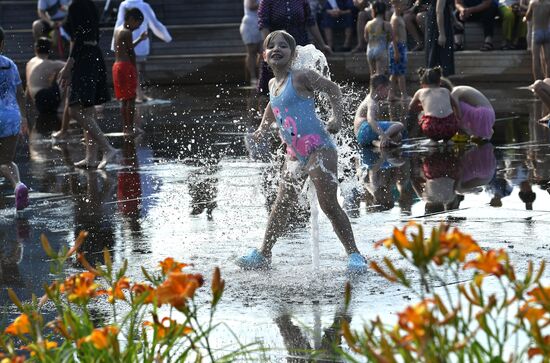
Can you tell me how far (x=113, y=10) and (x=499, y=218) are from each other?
18600mm

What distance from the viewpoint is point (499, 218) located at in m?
9.00

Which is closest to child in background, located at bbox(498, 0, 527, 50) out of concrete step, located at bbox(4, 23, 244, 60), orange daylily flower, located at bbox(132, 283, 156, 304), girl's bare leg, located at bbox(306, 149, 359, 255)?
concrete step, located at bbox(4, 23, 244, 60)

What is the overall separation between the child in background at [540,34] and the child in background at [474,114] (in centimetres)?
531

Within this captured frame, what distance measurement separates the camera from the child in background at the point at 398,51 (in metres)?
18.6

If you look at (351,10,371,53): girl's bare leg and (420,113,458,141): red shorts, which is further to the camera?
(351,10,371,53): girl's bare leg

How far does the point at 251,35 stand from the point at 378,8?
3417 millimetres

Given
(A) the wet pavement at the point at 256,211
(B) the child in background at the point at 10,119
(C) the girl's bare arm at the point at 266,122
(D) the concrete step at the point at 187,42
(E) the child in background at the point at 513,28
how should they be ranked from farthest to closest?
1. (D) the concrete step at the point at 187,42
2. (E) the child in background at the point at 513,28
3. (B) the child in background at the point at 10,119
4. (C) the girl's bare arm at the point at 266,122
5. (A) the wet pavement at the point at 256,211

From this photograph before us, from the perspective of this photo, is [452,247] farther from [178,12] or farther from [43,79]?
[178,12]

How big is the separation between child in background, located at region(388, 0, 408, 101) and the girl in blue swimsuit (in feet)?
36.0

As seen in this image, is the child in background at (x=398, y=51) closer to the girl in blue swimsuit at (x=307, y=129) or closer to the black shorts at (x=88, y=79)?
the black shorts at (x=88, y=79)

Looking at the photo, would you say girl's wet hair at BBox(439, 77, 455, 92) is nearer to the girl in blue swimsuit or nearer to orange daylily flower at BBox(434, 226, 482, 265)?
the girl in blue swimsuit

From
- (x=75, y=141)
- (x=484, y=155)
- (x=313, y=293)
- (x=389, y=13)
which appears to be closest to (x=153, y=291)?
(x=313, y=293)

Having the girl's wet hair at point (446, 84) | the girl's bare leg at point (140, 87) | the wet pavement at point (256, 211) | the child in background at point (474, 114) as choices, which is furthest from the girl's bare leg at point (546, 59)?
the girl's bare leg at point (140, 87)

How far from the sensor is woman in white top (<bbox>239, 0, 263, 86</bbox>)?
70.0 ft
